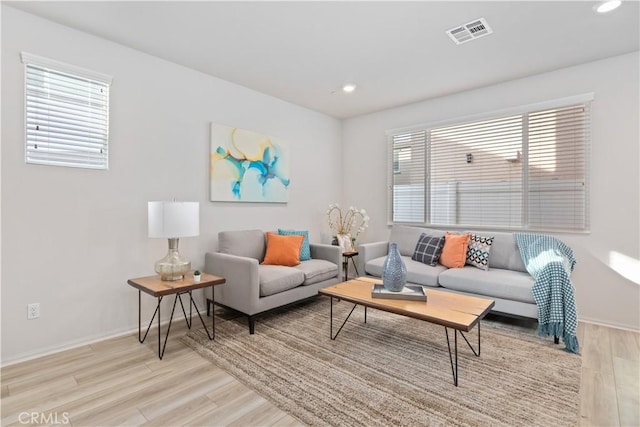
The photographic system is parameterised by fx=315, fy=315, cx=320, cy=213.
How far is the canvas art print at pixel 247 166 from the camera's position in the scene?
3.51m

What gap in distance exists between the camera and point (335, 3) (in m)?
2.24

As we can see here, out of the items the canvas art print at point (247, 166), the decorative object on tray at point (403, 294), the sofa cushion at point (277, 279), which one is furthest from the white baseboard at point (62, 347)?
the decorative object on tray at point (403, 294)

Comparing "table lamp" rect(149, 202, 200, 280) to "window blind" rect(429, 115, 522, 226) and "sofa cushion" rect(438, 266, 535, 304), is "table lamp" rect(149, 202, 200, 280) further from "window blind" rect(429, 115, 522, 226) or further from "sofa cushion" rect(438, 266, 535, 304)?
"window blind" rect(429, 115, 522, 226)

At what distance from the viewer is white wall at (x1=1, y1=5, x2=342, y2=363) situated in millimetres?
2307

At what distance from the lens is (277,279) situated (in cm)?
305

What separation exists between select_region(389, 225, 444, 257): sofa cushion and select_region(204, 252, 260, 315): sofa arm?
2.05 meters

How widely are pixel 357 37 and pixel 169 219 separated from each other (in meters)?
2.17

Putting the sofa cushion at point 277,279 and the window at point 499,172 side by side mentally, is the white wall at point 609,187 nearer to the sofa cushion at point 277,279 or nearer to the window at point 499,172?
the window at point 499,172

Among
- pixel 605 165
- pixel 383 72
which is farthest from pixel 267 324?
pixel 605 165

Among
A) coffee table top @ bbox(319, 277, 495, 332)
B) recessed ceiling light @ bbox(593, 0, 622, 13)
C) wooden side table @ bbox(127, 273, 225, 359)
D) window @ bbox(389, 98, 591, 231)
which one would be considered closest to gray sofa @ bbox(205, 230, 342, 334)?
wooden side table @ bbox(127, 273, 225, 359)

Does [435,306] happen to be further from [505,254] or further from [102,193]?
[102,193]

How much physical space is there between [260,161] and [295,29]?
5.57ft

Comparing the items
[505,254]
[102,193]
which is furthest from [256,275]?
[505,254]

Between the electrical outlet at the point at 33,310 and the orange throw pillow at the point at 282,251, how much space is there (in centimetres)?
192
